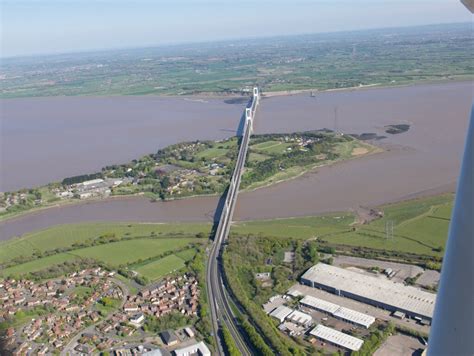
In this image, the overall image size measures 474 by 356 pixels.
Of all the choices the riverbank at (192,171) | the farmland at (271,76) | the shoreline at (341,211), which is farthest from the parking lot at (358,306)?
the farmland at (271,76)

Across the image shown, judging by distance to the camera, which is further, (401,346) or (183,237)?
(183,237)

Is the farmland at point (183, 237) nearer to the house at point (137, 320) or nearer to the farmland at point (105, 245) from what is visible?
the farmland at point (105, 245)

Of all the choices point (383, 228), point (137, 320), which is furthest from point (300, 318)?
point (383, 228)

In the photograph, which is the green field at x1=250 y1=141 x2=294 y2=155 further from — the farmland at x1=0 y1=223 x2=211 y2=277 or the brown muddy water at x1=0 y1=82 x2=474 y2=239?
the farmland at x1=0 y1=223 x2=211 y2=277

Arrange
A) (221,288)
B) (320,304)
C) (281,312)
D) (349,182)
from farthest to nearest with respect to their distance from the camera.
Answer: (349,182), (221,288), (320,304), (281,312)

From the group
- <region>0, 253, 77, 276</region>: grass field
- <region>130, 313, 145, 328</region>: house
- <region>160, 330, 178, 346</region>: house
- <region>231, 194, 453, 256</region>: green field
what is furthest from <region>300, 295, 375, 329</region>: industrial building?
<region>0, 253, 77, 276</region>: grass field

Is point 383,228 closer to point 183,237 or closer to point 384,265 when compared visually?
point 384,265

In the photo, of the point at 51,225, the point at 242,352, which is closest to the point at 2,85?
the point at 51,225
